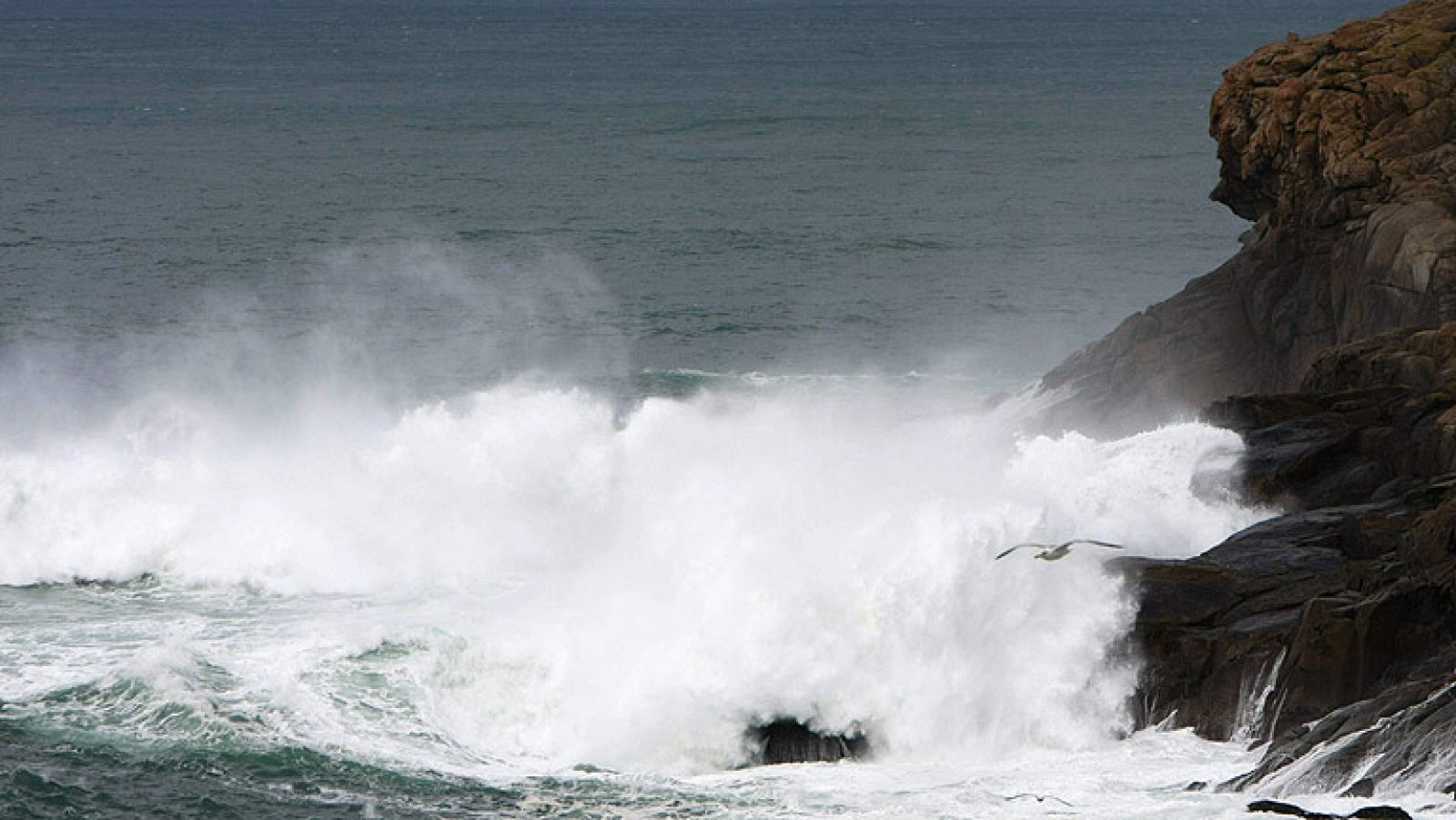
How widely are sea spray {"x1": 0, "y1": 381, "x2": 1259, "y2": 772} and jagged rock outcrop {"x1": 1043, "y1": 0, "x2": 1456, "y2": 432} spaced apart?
2785mm

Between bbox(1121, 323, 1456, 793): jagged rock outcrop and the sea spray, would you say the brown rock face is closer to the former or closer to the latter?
bbox(1121, 323, 1456, 793): jagged rock outcrop

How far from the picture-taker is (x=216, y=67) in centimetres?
14138

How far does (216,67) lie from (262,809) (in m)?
128

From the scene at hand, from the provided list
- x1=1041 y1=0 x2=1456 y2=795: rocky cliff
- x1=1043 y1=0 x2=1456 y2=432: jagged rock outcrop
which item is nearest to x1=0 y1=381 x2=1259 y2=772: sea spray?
x1=1041 y1=0 x2=1456 y2=795: rocky cliff

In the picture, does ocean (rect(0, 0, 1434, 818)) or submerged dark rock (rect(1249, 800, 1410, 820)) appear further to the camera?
ocean (rect(0, 0, 1434, 818))

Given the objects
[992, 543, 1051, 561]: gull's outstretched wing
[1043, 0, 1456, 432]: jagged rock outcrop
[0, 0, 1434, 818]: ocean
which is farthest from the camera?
[1043, 0, 1456, 432]: jagged rock outcrop

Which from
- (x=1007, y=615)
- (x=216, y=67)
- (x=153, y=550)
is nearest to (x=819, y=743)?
(x=1007, y=615)

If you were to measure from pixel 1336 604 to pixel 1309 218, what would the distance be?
42.3 feet

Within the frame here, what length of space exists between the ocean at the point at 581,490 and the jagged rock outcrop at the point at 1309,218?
2.34m

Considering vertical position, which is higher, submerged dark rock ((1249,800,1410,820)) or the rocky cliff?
the rocky cliff

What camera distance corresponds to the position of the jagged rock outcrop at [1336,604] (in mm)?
18547

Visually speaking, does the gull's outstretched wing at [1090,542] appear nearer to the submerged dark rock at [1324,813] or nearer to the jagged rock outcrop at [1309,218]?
the submerged dark rock at [1324,813]

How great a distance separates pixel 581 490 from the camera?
3300 centimetres

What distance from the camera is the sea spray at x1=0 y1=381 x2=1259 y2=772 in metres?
22.9
